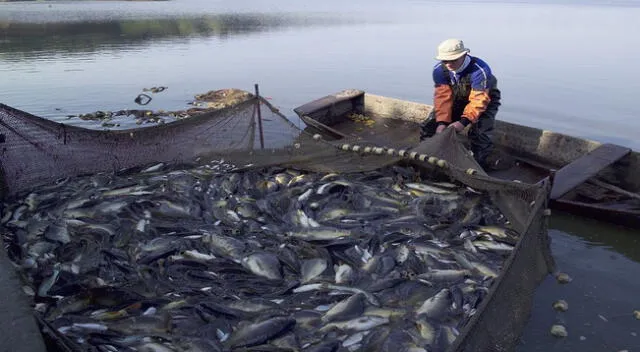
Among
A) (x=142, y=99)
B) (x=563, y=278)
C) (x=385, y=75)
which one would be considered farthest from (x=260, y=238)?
(x=385, y=75)

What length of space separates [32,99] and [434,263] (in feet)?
53.1

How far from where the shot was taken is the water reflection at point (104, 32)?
88.5 feet

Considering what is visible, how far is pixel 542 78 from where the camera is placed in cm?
2061

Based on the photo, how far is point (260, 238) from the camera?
19.7 feet

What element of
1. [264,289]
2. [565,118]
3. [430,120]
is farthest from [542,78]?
[264,289]

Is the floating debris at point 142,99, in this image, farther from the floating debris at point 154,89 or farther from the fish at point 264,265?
the fish at point 264,265

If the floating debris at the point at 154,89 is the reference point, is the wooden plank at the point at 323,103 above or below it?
above

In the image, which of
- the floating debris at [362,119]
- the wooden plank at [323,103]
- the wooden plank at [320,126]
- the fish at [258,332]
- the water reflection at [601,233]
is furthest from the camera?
the floating debris at [362,119]

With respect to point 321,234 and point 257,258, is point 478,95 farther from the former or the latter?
point 257,258

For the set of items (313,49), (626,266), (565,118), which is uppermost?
(313,49)

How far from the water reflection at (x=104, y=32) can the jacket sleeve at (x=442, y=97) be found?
Result: 23743 millimetres

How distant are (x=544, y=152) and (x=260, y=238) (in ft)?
20.2

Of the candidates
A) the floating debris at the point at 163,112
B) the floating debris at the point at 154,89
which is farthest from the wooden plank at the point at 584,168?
the floating debris at the point at 154,89

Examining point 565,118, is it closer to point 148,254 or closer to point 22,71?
→ point 148,254
